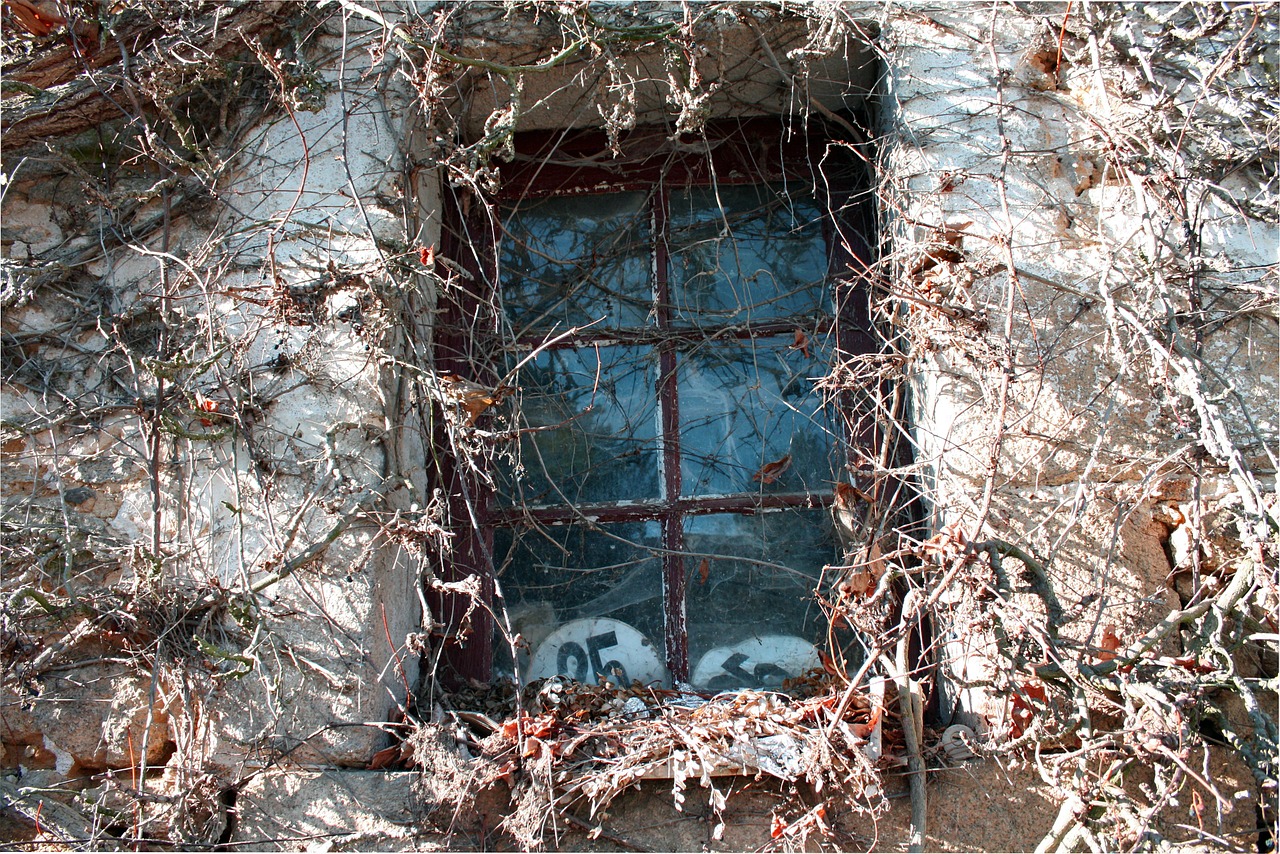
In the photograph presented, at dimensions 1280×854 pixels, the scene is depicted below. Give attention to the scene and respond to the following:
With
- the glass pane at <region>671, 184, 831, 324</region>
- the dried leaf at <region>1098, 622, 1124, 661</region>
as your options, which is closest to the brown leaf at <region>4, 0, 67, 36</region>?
the glass pane at <region>671, 184, 831, 324</region>

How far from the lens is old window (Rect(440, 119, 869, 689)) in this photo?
250 centimetres

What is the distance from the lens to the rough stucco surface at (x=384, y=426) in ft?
6.83

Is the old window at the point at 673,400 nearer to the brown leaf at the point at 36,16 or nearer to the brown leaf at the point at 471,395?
the brown leaf at the point at 471,395

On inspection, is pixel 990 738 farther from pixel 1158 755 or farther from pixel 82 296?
pixel 82 296

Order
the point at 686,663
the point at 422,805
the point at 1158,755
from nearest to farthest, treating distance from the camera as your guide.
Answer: the point at 1158,755, the point at 422,805, the point at 686,663

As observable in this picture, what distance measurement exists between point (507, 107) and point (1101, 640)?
1.96 m

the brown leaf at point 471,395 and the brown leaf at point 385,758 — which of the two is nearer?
the brown leaf at point 385,758

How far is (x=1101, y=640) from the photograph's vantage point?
6.84 feet

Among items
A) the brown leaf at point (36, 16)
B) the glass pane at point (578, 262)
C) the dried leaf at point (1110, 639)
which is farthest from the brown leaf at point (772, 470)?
the brown leaf at point (36, 16)

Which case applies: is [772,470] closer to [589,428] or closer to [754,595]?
[754,595]

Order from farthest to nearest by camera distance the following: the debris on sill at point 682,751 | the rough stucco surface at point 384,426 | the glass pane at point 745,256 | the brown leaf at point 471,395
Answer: the glass pane at point 745,256 < the brown leaf at point 471,395 < the rough stucco surface at point 384,426 < the debris on sill at point 682,751

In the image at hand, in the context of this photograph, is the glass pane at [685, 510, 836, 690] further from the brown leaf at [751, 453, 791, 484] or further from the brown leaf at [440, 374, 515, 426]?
the brown leaf at [440, 374, 515, 426]

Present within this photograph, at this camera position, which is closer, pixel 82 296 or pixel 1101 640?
pixel 1101 640

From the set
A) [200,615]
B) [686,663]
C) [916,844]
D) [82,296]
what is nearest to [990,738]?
[916,844]
